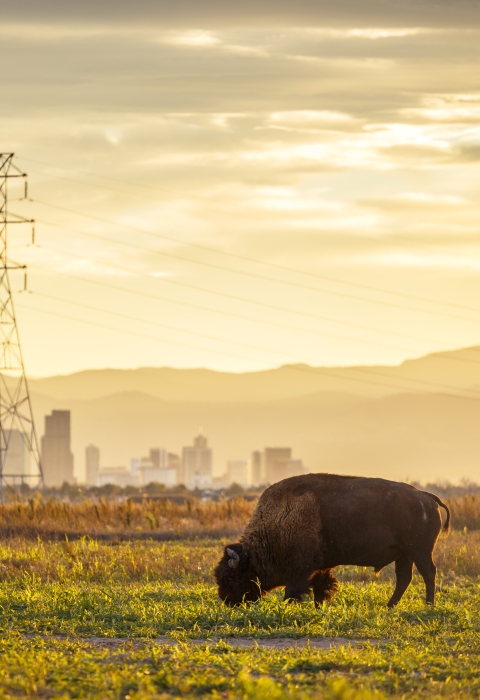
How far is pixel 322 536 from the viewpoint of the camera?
17.3 metres

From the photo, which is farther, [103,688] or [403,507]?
[403,507]

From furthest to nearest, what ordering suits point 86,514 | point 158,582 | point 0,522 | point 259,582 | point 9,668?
point 86,514 < point 0,522 < point 158,582 < point 259,582 < point 9,668

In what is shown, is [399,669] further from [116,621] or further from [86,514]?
[86,514]

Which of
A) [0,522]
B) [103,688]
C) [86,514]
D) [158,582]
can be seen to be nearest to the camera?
[103,688]

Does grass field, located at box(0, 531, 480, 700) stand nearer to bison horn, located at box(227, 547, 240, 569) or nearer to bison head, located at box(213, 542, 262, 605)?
bison head, located at box(213, 542, 262, 605)

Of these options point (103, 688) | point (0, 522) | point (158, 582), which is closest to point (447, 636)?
point (103, 688)

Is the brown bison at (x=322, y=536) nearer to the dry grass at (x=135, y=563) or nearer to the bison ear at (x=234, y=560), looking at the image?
the bison ear at (x=234, y=560)

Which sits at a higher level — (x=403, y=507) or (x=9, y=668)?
(x=403, y=507)

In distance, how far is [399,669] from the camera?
11758 millimetres

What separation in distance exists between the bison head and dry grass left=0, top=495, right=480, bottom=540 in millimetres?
15077

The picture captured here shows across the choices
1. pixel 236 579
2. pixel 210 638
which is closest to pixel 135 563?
pixel 236 579

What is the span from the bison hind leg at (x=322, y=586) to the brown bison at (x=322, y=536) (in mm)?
14

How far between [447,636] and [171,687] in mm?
5011

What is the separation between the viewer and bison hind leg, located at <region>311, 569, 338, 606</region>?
17484 millimetres
